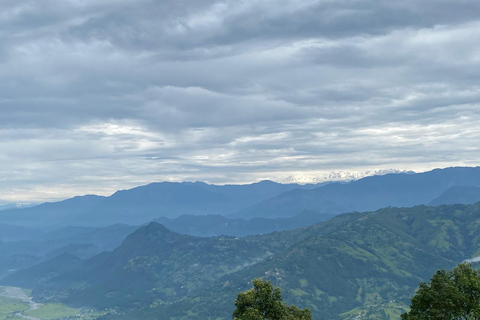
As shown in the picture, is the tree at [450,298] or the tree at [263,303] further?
the tree at [263,303]

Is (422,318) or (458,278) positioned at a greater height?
(458,278)

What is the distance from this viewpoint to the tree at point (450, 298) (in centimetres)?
9962

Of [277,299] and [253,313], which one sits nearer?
[253,313]

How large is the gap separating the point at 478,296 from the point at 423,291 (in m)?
10.4

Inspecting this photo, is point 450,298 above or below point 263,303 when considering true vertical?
below

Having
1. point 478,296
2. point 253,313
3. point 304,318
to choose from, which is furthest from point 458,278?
point 253,313

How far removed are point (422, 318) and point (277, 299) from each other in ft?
97.2

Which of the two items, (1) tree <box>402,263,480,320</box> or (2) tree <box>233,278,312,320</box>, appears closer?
(1) tree <box>402,263,480,320</box>

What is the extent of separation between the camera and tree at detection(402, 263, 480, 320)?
9962cm

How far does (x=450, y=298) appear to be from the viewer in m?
99.9

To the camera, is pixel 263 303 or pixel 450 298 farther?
pixel 263 303

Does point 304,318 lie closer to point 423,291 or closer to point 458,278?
point 423,291

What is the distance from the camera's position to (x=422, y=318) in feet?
339

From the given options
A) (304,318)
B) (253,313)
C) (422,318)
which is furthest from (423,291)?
(253,313)
